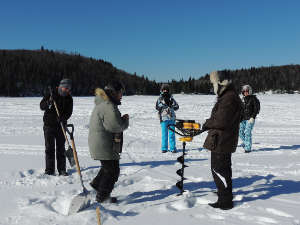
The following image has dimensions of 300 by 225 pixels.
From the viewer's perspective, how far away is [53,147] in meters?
5.82

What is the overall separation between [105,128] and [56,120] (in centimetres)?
200

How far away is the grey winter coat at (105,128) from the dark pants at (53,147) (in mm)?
1807

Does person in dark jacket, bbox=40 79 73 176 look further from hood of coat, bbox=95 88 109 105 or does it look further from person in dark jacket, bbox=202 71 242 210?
person in dark jacket, bbox=202 71 242 210

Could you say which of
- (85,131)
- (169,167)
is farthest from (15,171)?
(85,131)

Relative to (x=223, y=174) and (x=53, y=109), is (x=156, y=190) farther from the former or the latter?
(x=53, y=109)

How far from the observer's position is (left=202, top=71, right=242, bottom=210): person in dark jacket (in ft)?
13.1

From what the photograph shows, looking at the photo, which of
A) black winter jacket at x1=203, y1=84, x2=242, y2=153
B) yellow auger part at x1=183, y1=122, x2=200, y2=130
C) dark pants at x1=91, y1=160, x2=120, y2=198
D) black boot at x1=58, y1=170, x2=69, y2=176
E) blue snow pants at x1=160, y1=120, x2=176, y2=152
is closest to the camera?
black winter jacket at x1=203, y1=84, x2=242, y2=153

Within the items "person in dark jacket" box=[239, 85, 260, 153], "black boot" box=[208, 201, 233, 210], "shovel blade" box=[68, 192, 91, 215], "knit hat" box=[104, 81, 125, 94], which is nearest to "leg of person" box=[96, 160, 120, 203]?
"shovel blade" box=[68, 192, 91, 215]

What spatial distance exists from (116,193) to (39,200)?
1.22 meters

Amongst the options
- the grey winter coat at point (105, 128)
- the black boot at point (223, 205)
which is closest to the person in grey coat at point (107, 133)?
the grey winter coat at point (105, 128)

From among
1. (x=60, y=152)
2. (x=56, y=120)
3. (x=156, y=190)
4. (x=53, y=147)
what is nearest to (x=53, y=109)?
(x=56, y=120)

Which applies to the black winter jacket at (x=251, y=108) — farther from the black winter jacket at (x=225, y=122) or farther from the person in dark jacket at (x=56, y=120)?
the person in dark jacket at (x=56, y=120)

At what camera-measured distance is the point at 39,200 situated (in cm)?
440

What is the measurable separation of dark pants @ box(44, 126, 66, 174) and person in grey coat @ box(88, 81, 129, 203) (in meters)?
1.75
